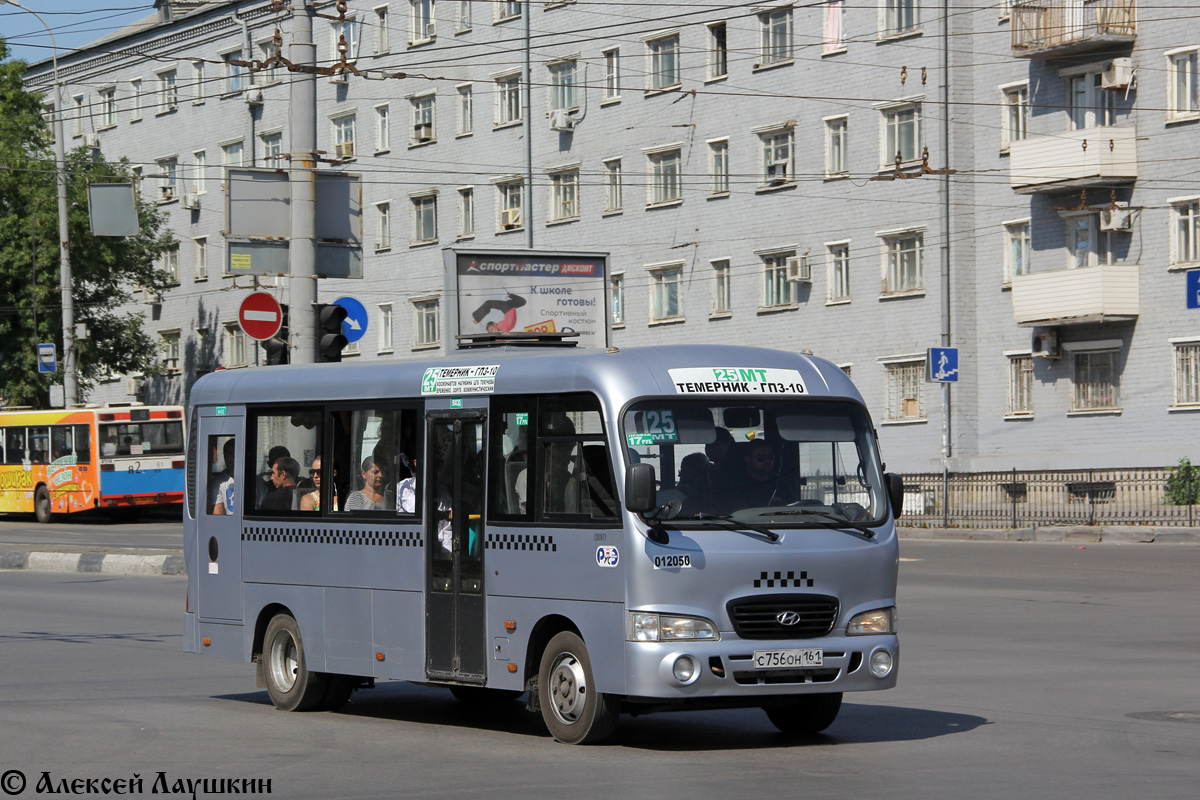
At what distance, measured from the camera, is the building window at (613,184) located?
5303 cm

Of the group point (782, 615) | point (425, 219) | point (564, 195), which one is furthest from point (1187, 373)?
point (782, 615)

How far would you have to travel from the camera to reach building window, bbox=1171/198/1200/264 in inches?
1547

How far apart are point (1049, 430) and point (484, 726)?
109ft

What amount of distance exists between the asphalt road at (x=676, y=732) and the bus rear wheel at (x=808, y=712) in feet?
0.50

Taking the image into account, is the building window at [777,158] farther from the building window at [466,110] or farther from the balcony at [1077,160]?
the building window at [466,110]

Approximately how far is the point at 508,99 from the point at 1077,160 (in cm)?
2125

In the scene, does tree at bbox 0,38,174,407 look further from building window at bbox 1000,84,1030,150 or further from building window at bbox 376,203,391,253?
building window at bbox 1000,84,1030,150

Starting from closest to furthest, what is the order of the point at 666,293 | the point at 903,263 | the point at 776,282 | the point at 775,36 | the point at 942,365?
1. the point at 942,365
2. the point at 903,263
3. the point at 775,36
4. the point at 776,282
5. the point at 666,293

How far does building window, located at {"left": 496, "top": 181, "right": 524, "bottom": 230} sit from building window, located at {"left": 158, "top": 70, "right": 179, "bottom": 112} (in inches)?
745

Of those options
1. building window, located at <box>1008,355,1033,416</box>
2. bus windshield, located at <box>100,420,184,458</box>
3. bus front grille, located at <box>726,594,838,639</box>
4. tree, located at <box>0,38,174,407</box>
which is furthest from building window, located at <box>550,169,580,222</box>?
bus front grille, located at <box>726,594,838,639</box>

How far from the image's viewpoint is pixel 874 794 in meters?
8.34

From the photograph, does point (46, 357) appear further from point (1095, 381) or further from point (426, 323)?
point (1095, 381)

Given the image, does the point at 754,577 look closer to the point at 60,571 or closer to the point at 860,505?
the point at 860,505

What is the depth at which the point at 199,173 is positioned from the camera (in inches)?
2721
